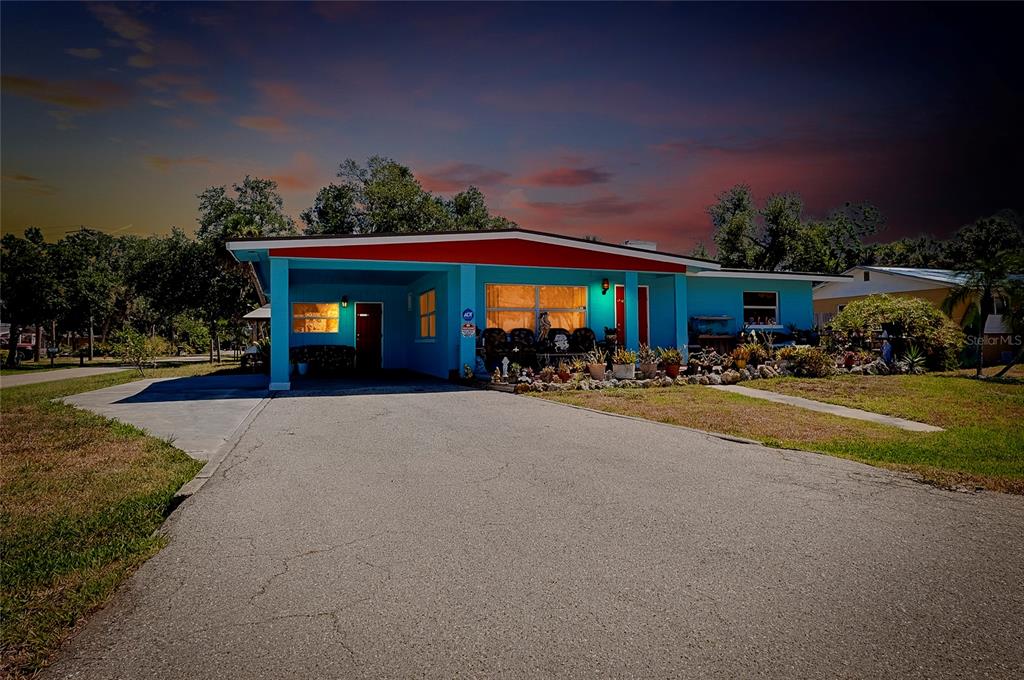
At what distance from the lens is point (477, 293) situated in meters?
16.4

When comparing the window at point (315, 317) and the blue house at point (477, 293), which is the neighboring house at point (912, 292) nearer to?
the blue house at point (477, 293)

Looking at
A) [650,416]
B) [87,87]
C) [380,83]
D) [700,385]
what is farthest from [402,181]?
[650,416]

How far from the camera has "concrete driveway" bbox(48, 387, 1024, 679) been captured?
2309 millimetres

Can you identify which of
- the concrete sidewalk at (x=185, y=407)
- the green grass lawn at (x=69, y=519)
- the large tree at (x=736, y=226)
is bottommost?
the green grass lawn at (x=69, y=519)

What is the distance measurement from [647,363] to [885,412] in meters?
5.38

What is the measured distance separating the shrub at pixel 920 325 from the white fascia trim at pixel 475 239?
4.40 m

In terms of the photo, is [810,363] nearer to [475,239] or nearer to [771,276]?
[771,276]

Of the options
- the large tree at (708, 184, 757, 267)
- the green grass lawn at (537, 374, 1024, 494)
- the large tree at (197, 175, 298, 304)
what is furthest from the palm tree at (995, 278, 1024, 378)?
the large tree at (197, 175, 298, 304)

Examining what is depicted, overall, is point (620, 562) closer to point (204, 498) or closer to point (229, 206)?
point (204, 498)

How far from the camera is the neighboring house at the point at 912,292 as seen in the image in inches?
767

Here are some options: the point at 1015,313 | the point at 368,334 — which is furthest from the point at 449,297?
the point at 1015,313

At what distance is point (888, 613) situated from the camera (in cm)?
269

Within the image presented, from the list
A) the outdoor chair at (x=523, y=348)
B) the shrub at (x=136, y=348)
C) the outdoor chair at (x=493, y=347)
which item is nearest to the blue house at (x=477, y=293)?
the outdoor chair at (x=493, y=347)

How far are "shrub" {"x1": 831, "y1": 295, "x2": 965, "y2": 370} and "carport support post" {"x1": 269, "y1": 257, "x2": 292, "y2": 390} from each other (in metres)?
14.9
